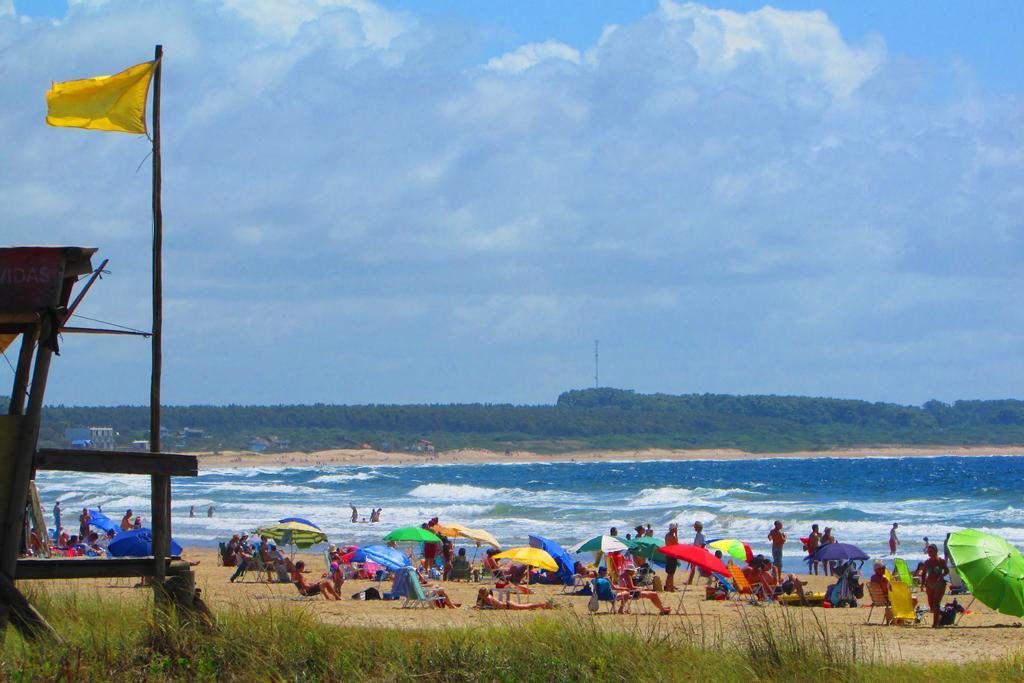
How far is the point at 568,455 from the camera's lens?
147500 mm

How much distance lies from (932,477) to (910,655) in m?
70.1

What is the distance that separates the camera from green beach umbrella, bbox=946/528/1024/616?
14.2m

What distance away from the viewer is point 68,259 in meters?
7.88

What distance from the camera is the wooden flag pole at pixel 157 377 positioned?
8.50m

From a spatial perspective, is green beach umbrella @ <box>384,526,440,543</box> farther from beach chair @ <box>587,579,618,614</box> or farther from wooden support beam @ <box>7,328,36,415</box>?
wooden support beam @ <box>7,328,36,415</box>

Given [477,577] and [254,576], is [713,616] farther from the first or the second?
[254,576]

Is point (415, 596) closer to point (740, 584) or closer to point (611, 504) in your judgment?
point (740, 584)

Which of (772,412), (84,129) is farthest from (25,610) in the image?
(772,412)

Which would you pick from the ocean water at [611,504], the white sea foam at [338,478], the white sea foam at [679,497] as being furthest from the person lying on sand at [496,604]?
the white sea foam at [338,478]

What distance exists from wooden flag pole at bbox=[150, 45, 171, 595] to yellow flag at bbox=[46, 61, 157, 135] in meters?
0.12

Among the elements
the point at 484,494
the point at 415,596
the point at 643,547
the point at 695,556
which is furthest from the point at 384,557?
the point at 484,494

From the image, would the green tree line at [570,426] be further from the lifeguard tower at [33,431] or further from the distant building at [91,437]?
the lifeguard tower at [33,431]

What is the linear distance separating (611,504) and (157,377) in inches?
1792

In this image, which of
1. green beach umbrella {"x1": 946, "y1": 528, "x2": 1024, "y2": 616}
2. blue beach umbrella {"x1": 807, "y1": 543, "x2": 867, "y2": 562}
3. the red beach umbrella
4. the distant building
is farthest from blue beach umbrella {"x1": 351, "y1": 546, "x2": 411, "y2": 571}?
the distant building
